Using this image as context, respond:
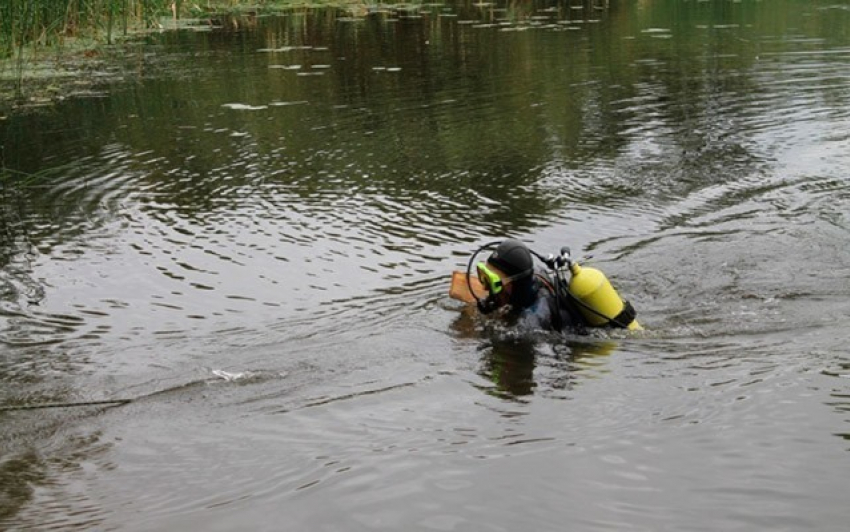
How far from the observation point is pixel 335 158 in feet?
41.3

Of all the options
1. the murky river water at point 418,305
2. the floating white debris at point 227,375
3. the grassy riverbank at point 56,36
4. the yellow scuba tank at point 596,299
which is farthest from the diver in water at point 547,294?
the grassy riverbank at point 56,36

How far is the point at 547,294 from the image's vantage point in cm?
733

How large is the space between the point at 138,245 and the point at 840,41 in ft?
50.2

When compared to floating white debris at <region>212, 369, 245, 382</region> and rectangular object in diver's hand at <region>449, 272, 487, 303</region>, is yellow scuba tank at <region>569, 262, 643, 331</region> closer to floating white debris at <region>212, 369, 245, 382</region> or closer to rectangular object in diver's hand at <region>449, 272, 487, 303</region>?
rectangular object in diver's hand at <region>449, 272, 487, 303</region>

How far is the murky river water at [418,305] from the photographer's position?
4.98m

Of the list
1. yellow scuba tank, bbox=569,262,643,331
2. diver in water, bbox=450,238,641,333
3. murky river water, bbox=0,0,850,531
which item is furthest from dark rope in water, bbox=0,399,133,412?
yellow scuba tank, bbox=569,262,643,331

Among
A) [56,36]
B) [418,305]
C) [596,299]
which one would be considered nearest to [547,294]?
[596,299]

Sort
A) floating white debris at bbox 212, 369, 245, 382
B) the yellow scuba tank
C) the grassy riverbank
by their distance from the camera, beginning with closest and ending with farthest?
floating white debris at bbox 212, 369, 245, 382
the yellow scuba tank
the grassy riverbank

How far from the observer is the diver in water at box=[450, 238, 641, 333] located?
7023 millimetres

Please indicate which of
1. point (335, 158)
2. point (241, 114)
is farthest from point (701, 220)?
point (241, 114)

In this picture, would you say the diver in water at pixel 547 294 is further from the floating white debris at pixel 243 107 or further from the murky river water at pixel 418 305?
the floating white debris at pixel 243 107

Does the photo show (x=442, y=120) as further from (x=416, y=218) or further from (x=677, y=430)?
(x=677, y=430)

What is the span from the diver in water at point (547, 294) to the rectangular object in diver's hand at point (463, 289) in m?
0.09

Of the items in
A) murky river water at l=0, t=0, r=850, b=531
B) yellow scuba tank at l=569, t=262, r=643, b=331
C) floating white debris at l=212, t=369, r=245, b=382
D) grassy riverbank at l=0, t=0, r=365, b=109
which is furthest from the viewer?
grassy riverbank at l=0, t=0, r=365, b=109
